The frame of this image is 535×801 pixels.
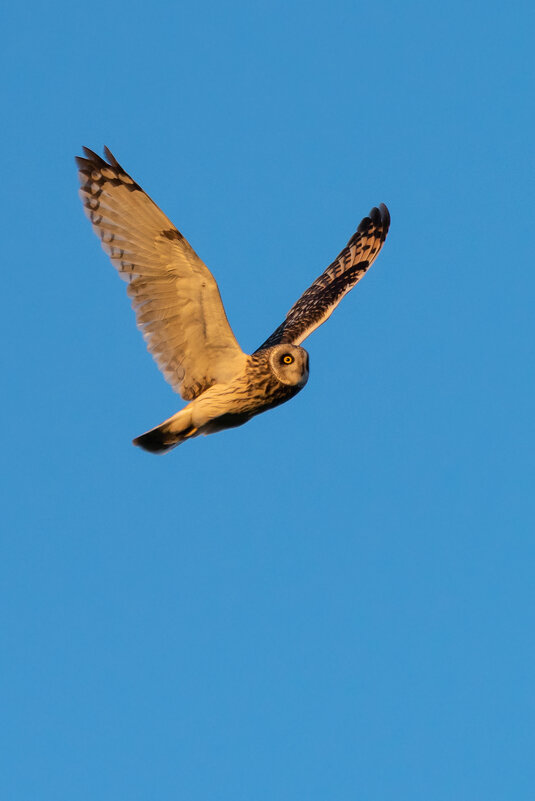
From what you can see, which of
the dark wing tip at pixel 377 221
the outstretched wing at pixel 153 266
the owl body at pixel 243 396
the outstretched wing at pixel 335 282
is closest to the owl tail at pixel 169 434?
the owl body at pixel 243 396

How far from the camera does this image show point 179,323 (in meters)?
7.06

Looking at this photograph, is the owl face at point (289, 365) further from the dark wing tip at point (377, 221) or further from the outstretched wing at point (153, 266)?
the dark wing tip at point (377, 221)

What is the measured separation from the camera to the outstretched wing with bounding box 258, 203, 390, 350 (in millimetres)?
8156

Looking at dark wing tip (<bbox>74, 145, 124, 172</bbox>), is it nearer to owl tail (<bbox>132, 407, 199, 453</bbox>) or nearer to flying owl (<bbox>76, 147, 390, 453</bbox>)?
flying owl (<bbox>76, 147, 390, 453</bbox>)

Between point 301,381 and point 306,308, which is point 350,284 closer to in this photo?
point 306,308

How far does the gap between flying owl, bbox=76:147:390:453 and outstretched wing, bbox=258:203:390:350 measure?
673mm

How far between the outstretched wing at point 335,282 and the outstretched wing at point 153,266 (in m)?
0.83

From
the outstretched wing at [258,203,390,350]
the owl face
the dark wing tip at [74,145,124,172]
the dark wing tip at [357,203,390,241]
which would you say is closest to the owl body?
the owl face

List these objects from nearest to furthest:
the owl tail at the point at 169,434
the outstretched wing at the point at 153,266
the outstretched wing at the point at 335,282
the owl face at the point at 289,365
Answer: the outstretched wing at the point at 153,266 → the owl face at the point at 289,365 → the owl tail at the point at 169,434 → the outstretched wing at the point at 335,282

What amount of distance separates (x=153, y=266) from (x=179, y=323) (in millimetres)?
450

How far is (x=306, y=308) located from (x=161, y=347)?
80.2 inches

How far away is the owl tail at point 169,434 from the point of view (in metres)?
7.20

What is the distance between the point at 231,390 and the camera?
717cm

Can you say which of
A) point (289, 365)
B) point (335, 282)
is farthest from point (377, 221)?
point (289, 365)
